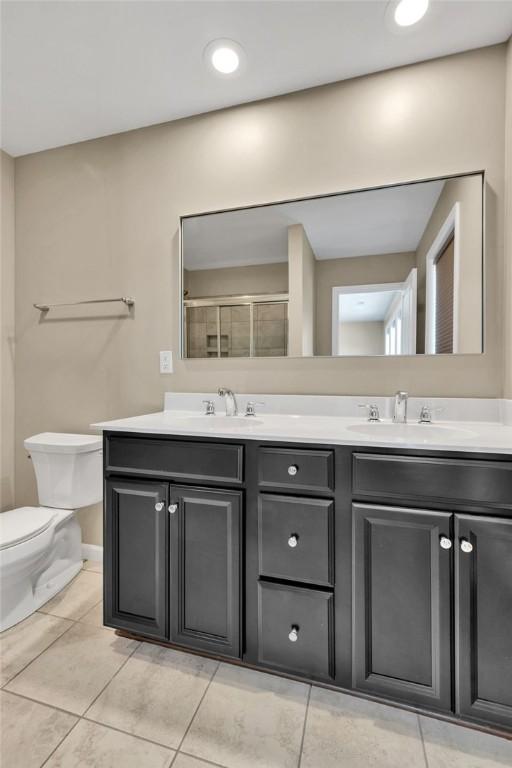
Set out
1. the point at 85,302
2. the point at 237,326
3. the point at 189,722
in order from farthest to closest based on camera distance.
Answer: the point at 85,302, the point at 237,326, the point at 189,722

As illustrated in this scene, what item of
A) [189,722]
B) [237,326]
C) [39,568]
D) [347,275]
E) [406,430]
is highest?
[347,275]

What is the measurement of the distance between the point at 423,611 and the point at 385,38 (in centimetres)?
210

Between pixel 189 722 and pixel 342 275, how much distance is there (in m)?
1.76

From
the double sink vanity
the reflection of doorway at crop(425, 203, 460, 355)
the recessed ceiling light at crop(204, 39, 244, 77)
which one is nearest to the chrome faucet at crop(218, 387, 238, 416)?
the double sink vanity

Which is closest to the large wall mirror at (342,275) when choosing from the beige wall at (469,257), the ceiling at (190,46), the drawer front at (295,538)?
the beige wall at (469,257)

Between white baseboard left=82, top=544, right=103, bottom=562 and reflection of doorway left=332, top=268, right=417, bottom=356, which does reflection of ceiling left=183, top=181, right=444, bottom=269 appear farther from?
white baseboard left=82, top=544, right=103, bottom=562

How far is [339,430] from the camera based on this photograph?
128 cm

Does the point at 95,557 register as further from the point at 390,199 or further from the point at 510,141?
the point at 510,141

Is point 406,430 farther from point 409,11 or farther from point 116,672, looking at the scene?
point 409,11

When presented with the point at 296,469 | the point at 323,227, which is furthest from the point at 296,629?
the point at 323,227

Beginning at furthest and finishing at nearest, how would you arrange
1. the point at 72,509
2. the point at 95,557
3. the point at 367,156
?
the point at 95,557
the point at 72,509
the point at 367,156

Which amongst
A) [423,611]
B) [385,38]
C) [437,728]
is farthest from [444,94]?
[437,728]

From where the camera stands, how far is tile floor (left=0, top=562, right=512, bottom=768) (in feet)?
3.31

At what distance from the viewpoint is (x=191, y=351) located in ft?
6.18
